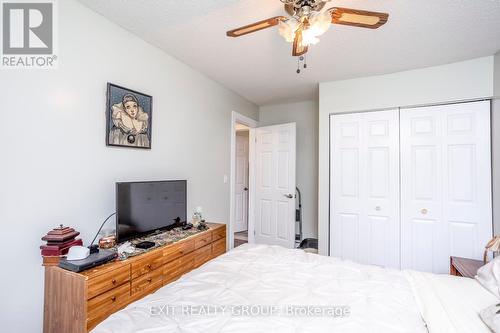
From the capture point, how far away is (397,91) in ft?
9.04

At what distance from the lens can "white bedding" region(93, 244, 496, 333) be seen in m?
0.94

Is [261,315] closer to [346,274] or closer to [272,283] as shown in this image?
[272,283]

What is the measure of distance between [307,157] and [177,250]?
2.80 meters

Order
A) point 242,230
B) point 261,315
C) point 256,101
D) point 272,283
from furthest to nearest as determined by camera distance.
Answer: point 242,230, point 256,101, point 272,283, point 261,315

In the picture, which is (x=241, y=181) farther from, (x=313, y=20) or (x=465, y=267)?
(x=313, y=20)

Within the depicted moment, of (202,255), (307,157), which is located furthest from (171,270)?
(307,157)

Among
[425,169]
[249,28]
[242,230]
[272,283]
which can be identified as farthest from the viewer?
[242,230]

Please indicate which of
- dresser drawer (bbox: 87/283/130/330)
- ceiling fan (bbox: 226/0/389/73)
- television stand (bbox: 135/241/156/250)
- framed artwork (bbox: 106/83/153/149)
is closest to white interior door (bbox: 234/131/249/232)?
framed artwork (bbox: 106/83/153/149)

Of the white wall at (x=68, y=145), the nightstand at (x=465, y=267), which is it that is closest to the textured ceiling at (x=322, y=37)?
the white wall at (x=68, y=145)

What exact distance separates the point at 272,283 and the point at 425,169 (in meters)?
2.40

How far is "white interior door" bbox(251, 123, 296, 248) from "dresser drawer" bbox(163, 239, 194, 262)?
1964mm

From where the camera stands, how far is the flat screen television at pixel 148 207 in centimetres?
175

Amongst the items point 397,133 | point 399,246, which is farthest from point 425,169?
point 399,246

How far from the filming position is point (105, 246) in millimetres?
1643
